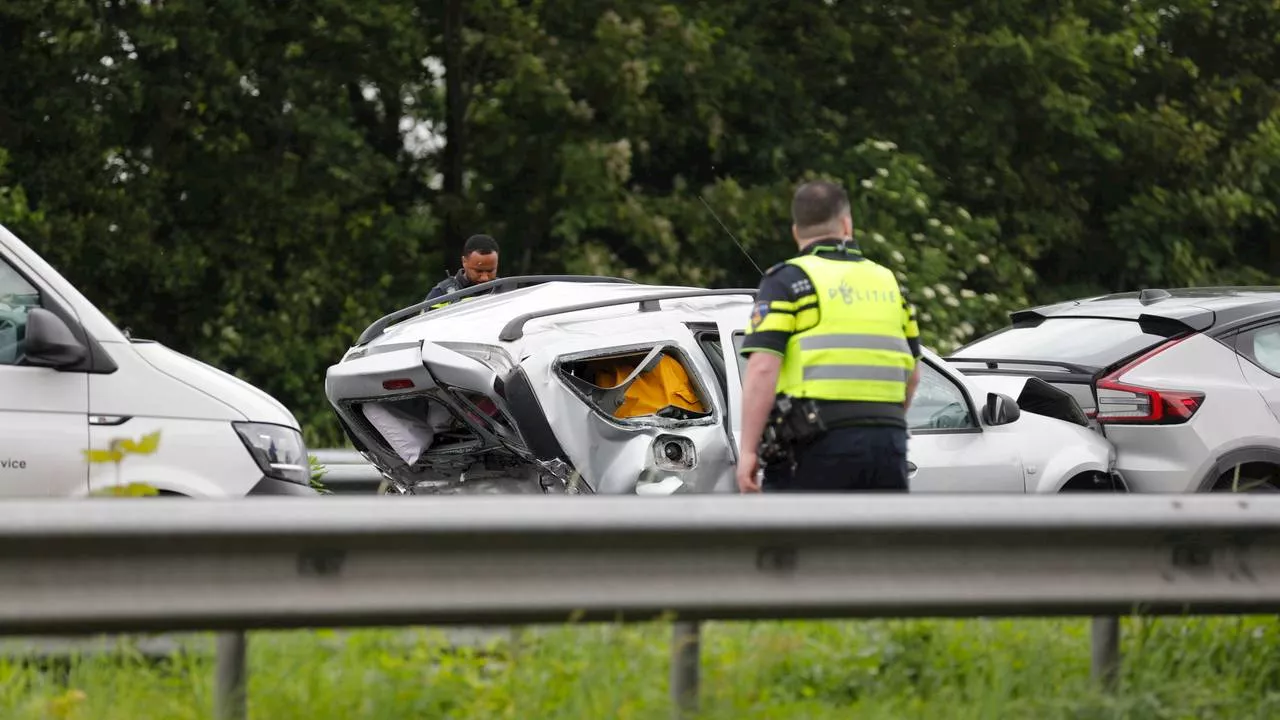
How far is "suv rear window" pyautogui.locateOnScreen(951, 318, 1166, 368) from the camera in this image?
9250 mm

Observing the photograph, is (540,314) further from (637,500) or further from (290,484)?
(637,500)

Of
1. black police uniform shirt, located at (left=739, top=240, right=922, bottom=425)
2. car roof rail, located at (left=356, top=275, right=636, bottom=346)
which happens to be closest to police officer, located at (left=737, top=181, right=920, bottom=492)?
black police uniform shirt, located at (left=739, top=240, right=922, bottom=425)

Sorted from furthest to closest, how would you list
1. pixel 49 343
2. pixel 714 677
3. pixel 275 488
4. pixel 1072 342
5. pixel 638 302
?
pixel 1072 342
pixel 638 302
pixel 275 488
pixel 49 343
pixel 714 677

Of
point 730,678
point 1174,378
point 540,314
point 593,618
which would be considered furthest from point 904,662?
point 1174,378

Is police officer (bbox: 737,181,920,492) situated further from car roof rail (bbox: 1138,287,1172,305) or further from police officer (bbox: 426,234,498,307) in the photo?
police officer (bbox: 426,234,498,307)

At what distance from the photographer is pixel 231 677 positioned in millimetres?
4340

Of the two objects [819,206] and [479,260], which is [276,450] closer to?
[819,206]

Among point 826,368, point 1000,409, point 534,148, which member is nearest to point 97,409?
point 826,368

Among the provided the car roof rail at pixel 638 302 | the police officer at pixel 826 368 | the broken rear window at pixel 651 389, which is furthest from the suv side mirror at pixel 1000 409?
the police officer at pixel 826 368

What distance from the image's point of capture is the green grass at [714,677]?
451 cm

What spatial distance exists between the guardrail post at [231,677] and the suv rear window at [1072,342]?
5.97 meters

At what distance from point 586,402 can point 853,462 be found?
1495 millimetres

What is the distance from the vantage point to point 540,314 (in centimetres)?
730

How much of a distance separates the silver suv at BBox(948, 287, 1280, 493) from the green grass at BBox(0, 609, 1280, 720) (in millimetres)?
3820
